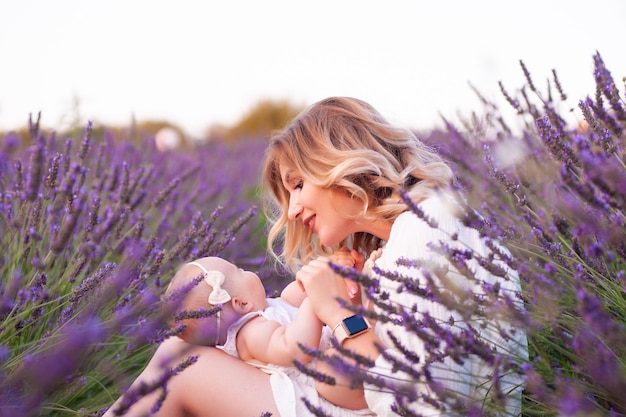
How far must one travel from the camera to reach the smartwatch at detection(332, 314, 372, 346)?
181cm

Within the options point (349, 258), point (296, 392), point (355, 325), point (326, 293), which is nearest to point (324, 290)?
point (326, 293)

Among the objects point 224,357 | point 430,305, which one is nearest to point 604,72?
point 430,305

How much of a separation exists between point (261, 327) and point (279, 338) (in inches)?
4.6

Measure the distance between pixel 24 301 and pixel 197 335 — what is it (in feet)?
1.58

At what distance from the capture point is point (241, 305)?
2328mm

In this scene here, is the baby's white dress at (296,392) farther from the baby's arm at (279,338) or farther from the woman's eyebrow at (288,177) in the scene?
the woman's eyebrow at (288,177)

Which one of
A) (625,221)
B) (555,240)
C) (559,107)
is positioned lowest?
(555,240)

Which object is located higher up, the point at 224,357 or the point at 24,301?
the point at 24,301

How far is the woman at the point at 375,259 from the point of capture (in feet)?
4.85

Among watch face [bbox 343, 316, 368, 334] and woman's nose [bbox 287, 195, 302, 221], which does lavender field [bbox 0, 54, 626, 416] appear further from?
watch face [bbox 343, 316, 368, 334]

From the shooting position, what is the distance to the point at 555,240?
175 cm

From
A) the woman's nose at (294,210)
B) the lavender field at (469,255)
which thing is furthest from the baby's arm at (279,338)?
the woman's nose at (294,210)

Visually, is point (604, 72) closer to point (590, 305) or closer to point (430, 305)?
point (590, 305)

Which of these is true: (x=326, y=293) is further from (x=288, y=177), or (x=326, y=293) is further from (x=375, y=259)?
(x=288, y=177)
